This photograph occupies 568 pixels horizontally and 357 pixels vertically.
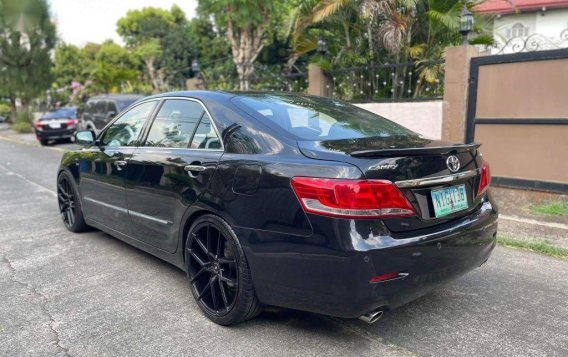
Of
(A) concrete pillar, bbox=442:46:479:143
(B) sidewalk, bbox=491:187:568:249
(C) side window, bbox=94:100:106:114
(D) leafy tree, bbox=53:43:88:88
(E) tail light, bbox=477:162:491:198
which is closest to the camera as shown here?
(E) tail light, bbox=477:162:491:198

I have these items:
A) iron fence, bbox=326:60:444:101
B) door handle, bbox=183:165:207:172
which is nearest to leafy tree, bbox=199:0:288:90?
iron fence, bbox=326:60:444:101

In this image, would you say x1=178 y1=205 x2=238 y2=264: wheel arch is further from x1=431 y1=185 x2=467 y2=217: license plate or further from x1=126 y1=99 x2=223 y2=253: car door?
x1=431 y1=185 x2=467 y2=217: license plate

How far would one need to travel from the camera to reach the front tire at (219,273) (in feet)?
9.42

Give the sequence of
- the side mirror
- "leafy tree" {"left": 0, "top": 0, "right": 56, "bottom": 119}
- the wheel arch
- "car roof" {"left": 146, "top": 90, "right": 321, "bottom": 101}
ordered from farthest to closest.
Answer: "leafy tree" {"left": 0, "top": 0, "right": 56, "bottom": 119}, the side mirror, "car roof" {"left": 146, "top": 90, "right": 321, "bottom": 101}, the wheel arch

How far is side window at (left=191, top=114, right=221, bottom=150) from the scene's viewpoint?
3.22 meters

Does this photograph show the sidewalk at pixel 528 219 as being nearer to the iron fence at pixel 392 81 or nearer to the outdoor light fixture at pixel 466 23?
the iron fence at pixel 392 81

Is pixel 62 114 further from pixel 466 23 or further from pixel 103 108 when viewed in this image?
pixel 466 23

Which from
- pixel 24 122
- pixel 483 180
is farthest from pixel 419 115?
pixel 24 122

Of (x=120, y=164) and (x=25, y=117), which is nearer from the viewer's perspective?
(x=120, y=164)

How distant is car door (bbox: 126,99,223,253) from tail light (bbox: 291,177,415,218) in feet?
2.81

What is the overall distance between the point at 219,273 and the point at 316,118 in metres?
1.26

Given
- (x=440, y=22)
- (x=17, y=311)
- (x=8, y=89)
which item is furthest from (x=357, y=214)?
(x=8, y=89)

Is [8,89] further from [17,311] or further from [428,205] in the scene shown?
[428,205]

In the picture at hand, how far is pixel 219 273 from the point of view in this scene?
3.07 meters
